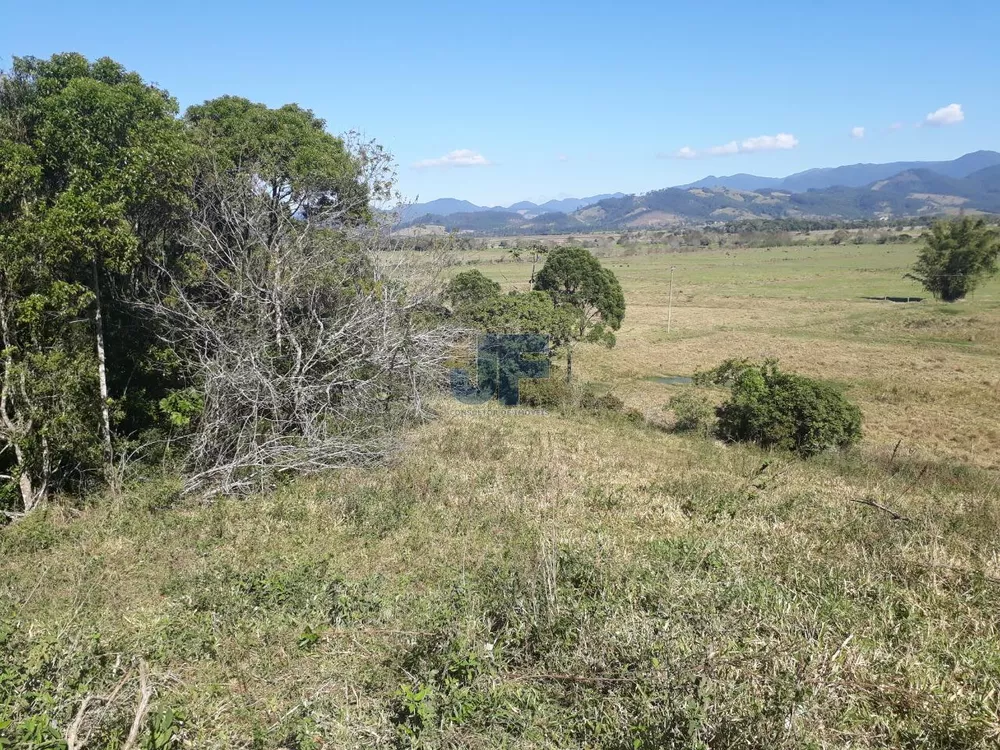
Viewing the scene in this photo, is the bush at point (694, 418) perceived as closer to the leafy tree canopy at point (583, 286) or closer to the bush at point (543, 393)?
the bush at point (543, 393)

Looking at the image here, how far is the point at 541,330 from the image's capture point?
1880 cm

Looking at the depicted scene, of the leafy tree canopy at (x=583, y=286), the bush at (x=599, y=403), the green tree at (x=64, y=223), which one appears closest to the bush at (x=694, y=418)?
the bush at (x=599, y=403)

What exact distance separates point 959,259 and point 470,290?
130 ft

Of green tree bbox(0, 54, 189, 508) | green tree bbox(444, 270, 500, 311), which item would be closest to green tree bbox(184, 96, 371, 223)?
green tree bbox(0, 54, 189, 508)

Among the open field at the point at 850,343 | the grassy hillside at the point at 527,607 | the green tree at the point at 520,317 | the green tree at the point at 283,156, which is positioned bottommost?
the open field at the point at 850,343

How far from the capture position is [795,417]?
14.0 meters

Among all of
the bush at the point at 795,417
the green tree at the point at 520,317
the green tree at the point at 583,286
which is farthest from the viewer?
the green tree at the point at 583,286

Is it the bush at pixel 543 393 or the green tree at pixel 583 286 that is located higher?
the green tree at pixel 583 286

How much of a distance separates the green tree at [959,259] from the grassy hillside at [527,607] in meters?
40.8

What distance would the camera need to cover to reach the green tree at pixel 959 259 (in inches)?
1715

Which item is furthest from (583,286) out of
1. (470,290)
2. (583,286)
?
(470,290)

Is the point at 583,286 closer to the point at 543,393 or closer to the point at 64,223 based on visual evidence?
the point at 543,393

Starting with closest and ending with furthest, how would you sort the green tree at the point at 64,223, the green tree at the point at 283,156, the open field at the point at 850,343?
the green tree at the point at 64,223 < the green tree at the point at 283,156 < the open field at the point at 850,343

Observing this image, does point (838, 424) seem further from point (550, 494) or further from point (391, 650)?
point (391, 650)
